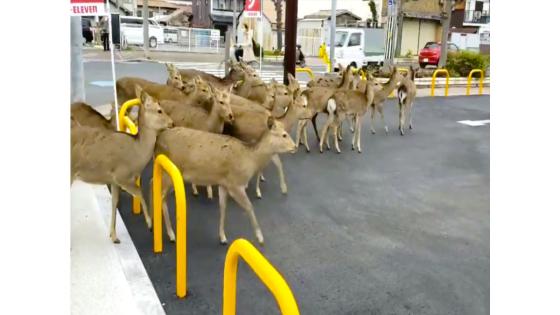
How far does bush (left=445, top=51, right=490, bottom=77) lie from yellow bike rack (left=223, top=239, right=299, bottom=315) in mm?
18931

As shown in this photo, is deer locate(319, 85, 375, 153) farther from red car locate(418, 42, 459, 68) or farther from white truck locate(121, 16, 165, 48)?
white truck locate(121, 16, 165, 48)

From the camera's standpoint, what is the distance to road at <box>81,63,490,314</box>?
12.6 feet

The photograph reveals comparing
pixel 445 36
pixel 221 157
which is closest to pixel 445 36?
pixel 445 36

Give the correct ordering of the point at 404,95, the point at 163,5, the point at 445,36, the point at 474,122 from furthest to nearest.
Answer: the point at 163,5
the point at 445,36
the point at 474,122
the point at 404,95

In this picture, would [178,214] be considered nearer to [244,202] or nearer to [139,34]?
[244,202]

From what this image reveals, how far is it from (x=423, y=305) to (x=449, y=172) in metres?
4.15

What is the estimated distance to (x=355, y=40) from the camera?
23.4 metres

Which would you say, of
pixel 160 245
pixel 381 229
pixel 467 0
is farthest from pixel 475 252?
pixel 467 0

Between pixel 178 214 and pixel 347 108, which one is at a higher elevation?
pixel 347 108

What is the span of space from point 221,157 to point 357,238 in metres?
Answer: 1.53

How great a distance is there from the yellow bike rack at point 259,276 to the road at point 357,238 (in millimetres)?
966

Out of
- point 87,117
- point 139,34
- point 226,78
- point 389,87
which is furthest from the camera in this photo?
point 139,34

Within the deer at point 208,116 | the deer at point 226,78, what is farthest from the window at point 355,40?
the deer at point 208,116

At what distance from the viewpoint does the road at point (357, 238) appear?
3852 mm
